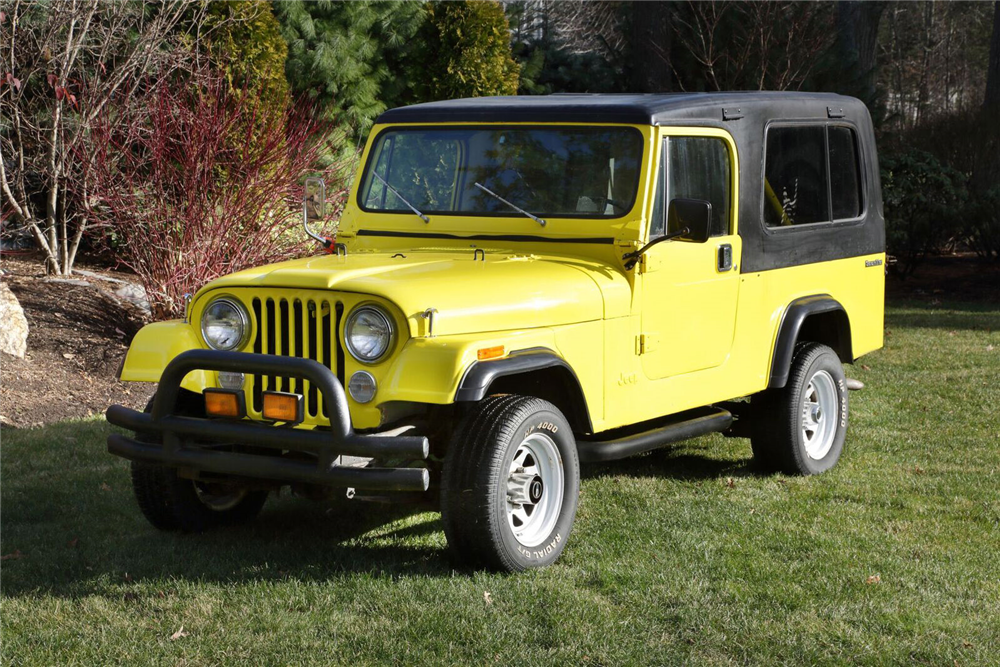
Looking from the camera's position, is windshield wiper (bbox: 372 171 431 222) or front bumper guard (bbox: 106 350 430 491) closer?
front bumper guard (bbox: 106 350 430 491)

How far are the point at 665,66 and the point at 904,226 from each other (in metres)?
4.29

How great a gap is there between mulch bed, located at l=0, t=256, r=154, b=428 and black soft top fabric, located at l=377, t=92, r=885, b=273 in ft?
11.7

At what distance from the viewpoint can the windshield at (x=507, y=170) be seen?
573cm

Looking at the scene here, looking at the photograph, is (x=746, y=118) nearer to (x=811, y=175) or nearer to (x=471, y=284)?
(x=811, y=175)

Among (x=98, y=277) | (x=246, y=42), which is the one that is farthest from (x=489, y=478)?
(x=246, y=42)

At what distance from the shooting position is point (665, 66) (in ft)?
57.7

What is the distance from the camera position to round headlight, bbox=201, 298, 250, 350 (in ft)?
16.5

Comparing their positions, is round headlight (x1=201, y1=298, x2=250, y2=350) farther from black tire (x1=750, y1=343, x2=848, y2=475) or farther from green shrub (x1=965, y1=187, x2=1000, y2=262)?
green shrub (x1=965, y1=187, x2=1000, y2=262)

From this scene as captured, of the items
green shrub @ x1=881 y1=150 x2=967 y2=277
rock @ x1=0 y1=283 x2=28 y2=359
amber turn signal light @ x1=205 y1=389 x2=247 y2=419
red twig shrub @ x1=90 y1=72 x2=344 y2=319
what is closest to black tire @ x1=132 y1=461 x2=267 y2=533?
amber turn signal light @ x1=205 y1=389 x2=247 y2=419

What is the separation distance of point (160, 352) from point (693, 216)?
2408mm

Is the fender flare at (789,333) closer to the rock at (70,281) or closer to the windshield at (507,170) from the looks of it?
the windshield at (507,170)

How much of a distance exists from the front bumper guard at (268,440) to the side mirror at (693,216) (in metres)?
1.68

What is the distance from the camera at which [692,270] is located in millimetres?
5906

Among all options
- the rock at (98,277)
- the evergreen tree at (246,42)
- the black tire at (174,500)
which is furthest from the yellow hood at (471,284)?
the evergreen tree at (246,42)
